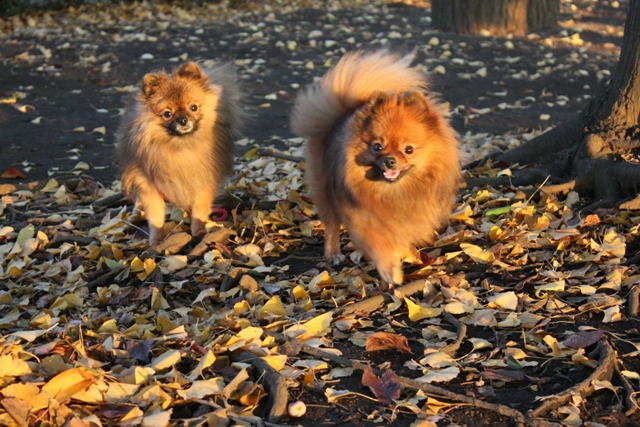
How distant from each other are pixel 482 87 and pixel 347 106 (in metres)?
5.79

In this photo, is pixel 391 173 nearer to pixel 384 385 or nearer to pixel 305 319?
pixel 305 319

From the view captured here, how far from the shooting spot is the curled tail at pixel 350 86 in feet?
14.6

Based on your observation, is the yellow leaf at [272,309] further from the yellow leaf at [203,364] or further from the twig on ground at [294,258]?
the twig on ground at [294,258]

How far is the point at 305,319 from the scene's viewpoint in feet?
12.8

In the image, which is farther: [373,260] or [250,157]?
[250,157]

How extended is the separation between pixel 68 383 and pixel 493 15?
1053cm

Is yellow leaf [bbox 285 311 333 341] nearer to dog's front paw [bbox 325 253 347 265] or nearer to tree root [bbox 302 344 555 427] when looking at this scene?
tree root [bbox 302 344 555 427]

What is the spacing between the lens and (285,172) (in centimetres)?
668

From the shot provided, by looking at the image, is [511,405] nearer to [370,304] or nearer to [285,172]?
[370,304]

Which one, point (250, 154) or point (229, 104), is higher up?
point (229, 104)

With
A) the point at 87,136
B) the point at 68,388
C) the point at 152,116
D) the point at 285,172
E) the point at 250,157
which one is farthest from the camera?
the point at 87,136

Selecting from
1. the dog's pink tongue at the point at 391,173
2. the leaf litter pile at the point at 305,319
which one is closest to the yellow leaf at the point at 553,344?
the leaf litter pile at the point at 305,319

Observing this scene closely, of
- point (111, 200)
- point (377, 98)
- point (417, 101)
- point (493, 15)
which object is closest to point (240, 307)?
point (377, 98)

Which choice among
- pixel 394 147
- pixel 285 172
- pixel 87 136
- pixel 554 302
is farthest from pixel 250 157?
pixel 554 302
